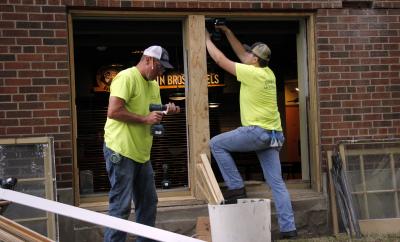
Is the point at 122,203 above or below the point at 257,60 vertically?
below

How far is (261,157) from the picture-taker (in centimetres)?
613

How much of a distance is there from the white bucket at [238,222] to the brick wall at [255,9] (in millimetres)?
1727

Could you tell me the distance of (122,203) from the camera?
494cm

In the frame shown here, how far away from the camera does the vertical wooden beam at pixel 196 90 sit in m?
6.56

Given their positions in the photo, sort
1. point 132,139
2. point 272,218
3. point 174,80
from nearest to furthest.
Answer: point 132,139
point 272,218
point 174,80

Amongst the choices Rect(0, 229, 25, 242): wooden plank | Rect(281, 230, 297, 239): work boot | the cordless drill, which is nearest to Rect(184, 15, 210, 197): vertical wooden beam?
Rect(281, 230, 297, 239): work boot

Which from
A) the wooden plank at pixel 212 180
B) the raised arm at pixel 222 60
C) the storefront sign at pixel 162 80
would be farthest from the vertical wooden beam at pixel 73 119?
the raised arm at pixel 222 60

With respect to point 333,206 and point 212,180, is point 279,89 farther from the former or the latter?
point 212,180

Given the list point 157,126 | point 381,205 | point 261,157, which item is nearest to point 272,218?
point 261,157

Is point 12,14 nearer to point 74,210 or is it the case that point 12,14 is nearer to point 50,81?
point 50,81

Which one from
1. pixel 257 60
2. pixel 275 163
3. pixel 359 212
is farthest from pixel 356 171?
pixel 257 60

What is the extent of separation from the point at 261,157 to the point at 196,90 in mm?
1052

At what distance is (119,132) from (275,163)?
179 centimetres

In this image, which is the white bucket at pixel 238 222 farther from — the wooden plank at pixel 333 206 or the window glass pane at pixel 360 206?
the window glass pane at pixel 360 206
